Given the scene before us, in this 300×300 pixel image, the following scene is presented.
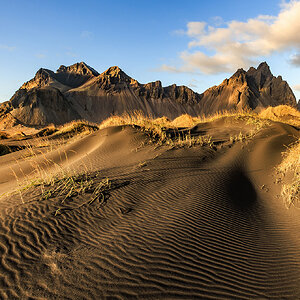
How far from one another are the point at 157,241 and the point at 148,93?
68527 millimetres

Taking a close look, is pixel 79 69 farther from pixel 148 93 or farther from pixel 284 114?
pixel 284 114

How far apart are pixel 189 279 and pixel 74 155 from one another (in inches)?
291

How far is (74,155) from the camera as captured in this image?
28.5 ft

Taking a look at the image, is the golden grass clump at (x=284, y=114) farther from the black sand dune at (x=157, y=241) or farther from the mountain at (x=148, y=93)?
the mountain at (x=148, y=93)

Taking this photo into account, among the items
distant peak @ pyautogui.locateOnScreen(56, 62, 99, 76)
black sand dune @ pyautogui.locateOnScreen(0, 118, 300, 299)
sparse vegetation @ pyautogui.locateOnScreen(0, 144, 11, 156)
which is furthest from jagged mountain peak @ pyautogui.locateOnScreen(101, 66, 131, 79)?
black sand dune @ pyautogui.locateOnScreen(0, 118, 300, 299)

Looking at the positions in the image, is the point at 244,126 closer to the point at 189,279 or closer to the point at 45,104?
the point at 189,279

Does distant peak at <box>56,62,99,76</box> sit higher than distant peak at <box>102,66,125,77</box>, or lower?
higher

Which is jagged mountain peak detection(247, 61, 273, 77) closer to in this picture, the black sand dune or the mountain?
the mountain

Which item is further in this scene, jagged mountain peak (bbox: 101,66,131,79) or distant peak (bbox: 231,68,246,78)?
jagged mountain peak (bbox: 101,66,131,79)

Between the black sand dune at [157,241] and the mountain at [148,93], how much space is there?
48080 mm

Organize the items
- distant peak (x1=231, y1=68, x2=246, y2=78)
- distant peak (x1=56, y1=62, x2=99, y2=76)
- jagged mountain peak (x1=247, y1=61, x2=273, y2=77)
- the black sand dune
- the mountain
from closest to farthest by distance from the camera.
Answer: the black sand dune, the mountain, distant peak (x1=231, y1=68, x2=246, y2=78), jagged mountain peak (x1=247, y1=61, x2=273, y2=77), distant peak (x1=56, y1=62, x2=99, y2=76)

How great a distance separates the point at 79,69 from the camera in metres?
A: 74.8

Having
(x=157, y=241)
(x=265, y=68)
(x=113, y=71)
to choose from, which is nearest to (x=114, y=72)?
(x=113, y=71)

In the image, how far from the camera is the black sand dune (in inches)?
86.7
